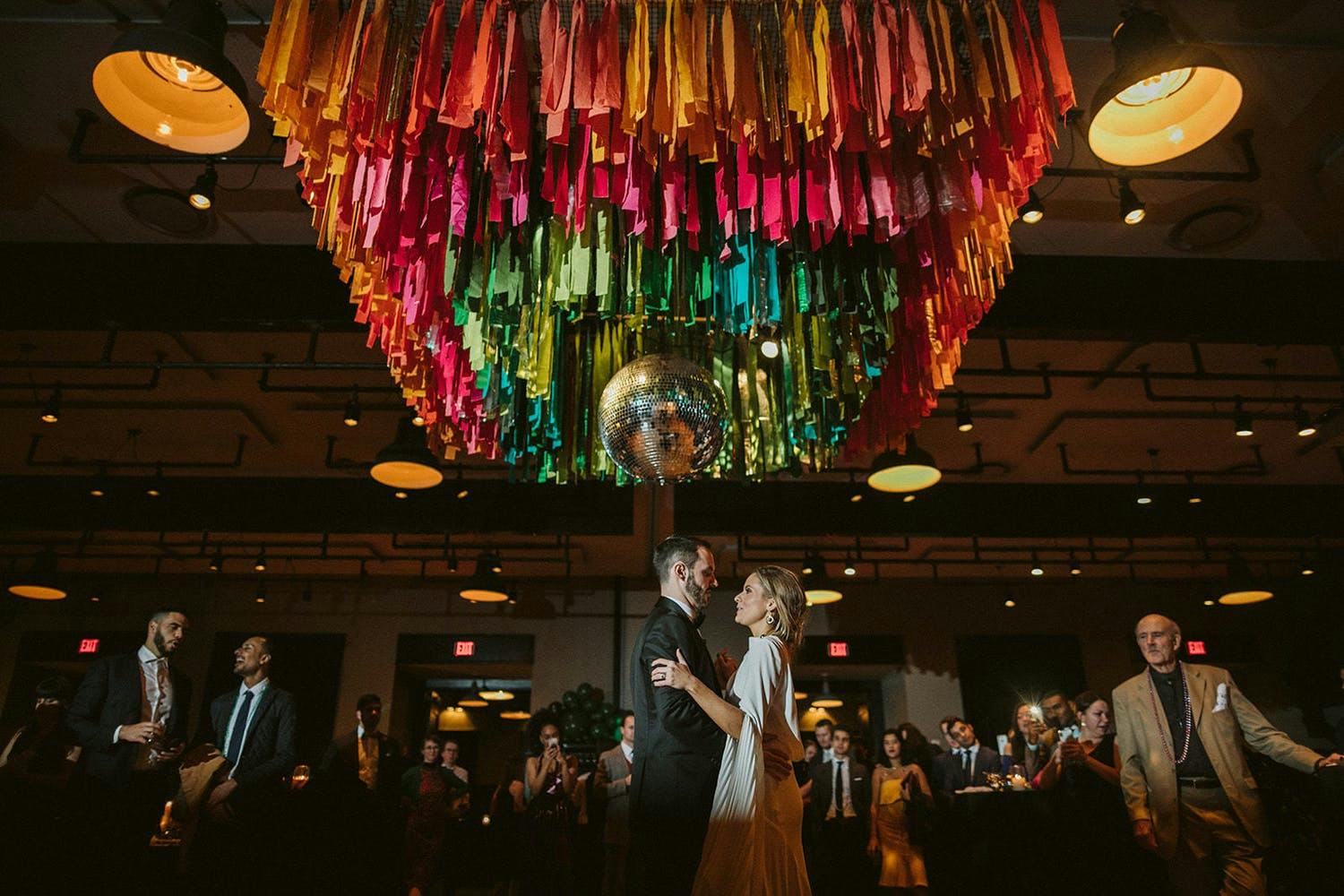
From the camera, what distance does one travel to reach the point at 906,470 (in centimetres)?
Result: 597

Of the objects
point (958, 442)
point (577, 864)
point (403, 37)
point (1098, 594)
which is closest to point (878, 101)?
point (403, 37)

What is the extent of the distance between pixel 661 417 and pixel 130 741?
2.76m

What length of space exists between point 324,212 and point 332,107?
433mm

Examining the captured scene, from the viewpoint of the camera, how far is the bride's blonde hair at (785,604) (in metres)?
2.79

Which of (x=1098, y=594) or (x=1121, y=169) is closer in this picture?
(x=1121, y=169)

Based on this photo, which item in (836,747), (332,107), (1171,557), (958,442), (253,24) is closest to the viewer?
(332,107)

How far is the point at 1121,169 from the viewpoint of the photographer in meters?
4.26

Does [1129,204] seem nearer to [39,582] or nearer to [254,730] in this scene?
[254,730]

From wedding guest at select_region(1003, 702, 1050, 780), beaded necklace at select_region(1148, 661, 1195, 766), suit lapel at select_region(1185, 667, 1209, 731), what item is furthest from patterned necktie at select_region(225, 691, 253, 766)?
wedding guest at select_region(1003, 702, 1050, 780)

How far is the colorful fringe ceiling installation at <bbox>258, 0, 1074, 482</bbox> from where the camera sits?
2051 millimetres

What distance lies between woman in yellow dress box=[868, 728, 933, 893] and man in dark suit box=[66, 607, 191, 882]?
193 inches

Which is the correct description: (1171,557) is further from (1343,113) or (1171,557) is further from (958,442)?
(1343,113)

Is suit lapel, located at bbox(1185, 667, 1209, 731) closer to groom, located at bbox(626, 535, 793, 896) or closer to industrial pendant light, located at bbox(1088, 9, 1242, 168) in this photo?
groom, located at bbox(626, 535, 793, 896)

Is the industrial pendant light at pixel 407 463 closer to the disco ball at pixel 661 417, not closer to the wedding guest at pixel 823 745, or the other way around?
the disco ball at pixel 661 417
